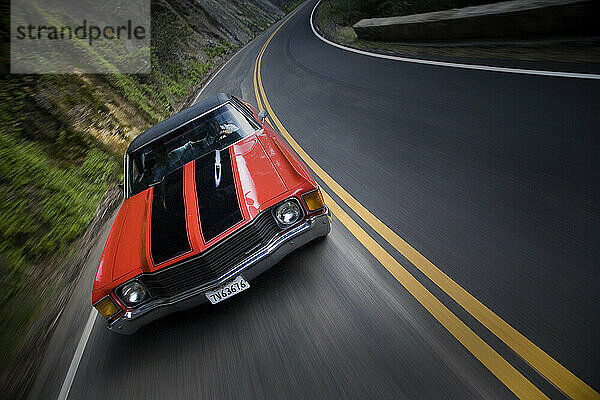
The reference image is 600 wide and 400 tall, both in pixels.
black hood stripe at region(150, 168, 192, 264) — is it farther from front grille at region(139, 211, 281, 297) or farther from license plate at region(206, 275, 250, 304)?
license plate at region(206, 275, 250, 304)

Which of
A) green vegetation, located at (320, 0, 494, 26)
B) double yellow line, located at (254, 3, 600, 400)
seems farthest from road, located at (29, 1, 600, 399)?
green vegetation, located at (320, 0, 494, 26)

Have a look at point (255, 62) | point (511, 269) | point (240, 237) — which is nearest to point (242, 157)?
point (240, 237)

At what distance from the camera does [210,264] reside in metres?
2.93

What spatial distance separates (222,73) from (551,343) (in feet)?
57.1

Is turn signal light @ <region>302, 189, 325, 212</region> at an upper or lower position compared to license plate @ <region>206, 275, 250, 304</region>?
upper

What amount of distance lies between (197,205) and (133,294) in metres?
0.91

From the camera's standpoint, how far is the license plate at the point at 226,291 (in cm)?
297

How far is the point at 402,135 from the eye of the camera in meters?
5.25

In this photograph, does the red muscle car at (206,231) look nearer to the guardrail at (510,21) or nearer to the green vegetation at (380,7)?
the guardrail at (510,21)

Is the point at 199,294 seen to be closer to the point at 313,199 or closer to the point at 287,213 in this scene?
the point at 287,213

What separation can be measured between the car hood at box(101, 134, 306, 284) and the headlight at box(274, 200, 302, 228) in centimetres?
10

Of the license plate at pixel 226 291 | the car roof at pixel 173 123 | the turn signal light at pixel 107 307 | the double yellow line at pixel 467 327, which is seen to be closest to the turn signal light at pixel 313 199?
the double yellow line at pixel 467 327

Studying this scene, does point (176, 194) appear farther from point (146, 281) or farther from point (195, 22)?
point (195, 22)

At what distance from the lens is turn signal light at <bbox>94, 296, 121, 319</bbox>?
303 cm
